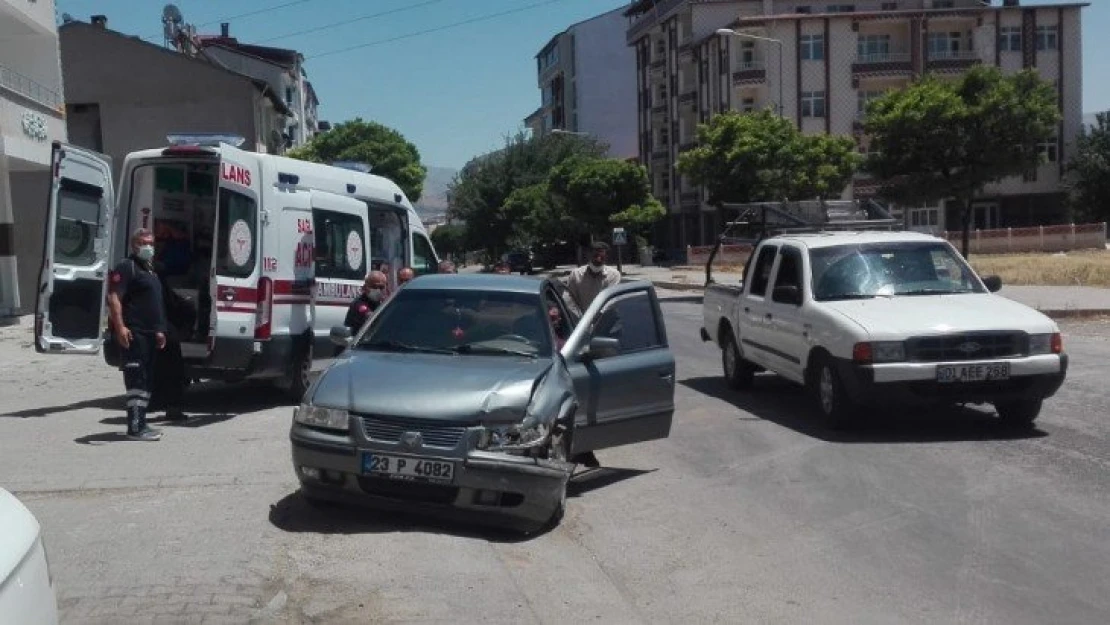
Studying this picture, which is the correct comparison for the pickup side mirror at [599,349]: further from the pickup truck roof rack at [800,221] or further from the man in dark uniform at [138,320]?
the pickup truck roof rack at [800,221]

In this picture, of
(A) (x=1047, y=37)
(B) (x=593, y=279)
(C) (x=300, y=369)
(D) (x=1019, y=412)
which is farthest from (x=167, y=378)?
(A) (x=1047, y=37)

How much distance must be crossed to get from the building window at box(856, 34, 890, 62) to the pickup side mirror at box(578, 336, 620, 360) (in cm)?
6110

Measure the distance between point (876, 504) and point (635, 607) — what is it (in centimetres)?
281

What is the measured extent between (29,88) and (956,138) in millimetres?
24858

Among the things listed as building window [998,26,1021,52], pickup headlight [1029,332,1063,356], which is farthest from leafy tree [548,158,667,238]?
pickup headlight [1029,332,1063,356]

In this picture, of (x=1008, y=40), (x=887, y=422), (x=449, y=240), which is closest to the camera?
(x=887, y=422)

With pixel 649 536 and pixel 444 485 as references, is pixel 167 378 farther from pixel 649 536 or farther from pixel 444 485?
pixel 649 536

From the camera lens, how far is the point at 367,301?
40.8 feet

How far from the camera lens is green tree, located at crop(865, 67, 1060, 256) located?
34.6 meters

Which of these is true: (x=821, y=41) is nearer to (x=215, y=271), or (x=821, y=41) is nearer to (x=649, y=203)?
(x=649, y=203)

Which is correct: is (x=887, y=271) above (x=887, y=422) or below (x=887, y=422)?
above

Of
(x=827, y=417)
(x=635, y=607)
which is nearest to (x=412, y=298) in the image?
(x=635, y=607)

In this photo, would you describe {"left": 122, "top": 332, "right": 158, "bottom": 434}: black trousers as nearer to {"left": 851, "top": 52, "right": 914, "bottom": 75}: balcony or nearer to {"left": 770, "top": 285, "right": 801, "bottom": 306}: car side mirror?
{"left": 770, "top": 285, "right": 801, "bottom": 306}: car side mirror

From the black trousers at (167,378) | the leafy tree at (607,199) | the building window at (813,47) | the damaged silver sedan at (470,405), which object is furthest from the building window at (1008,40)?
the damaged silver sedan at (470,405)
